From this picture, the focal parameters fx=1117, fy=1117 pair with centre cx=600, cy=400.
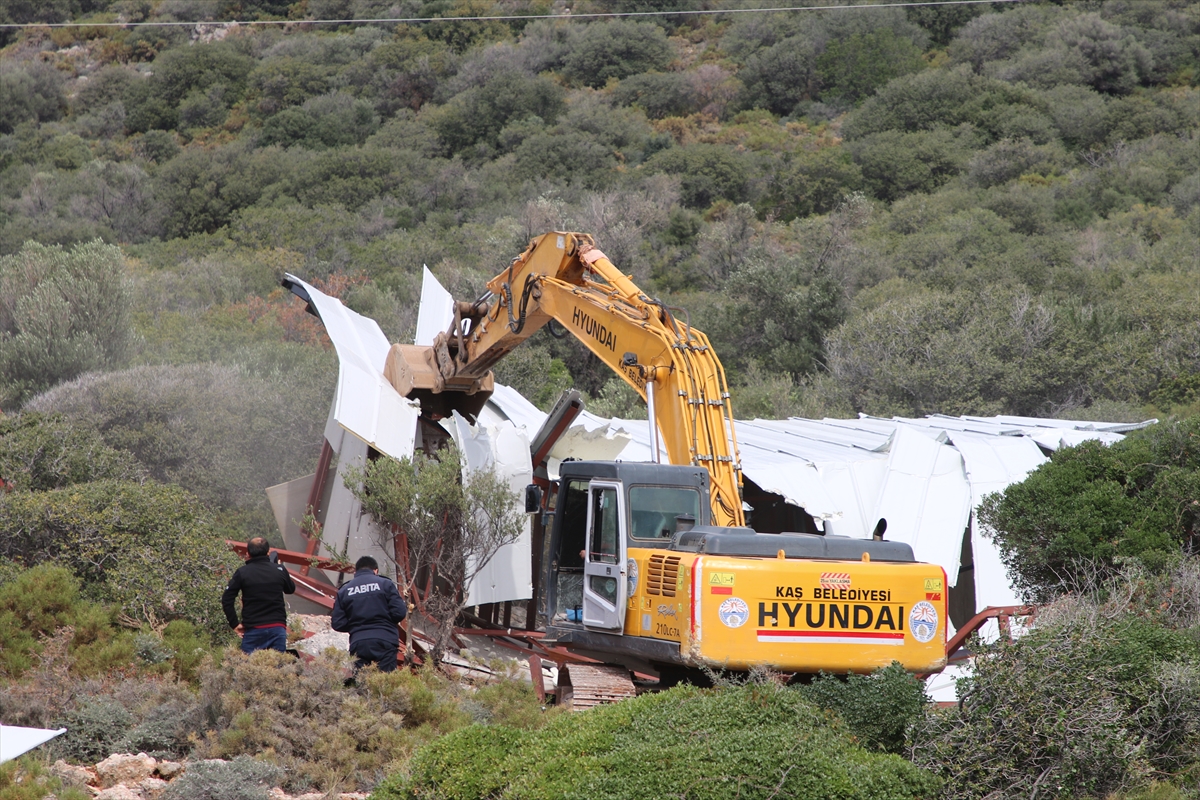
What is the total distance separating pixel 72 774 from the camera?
281 inches

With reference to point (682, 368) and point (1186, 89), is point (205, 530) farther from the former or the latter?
point (1186, 89)

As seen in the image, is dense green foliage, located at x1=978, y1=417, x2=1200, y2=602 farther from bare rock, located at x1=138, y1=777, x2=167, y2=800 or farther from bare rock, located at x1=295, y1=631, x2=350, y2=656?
bare rock, located at x1=138, y1=777, x2=167, y2=800

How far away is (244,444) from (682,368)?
1039 centimetres

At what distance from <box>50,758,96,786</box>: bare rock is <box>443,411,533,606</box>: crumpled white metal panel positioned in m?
6.14

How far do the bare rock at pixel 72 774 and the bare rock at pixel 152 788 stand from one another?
1.07ft

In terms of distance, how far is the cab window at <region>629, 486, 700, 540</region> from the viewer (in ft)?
29.9

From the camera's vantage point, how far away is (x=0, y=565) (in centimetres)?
1062

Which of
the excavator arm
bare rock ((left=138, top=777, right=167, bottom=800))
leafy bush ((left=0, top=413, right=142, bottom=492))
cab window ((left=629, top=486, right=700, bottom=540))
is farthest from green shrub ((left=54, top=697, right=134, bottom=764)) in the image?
leafy bush ((left=0, top=413, right=142, bottom=492))

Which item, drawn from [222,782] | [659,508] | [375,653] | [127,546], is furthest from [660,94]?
[222,782]

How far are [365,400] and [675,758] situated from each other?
740cm

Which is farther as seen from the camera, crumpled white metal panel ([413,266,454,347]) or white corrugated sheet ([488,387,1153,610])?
crumpled white metal panel ([413,266,454,347])

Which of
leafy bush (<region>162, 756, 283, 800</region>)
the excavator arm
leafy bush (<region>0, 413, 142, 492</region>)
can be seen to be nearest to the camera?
leafy bush (<region>162, 756, 283, 800</region>)

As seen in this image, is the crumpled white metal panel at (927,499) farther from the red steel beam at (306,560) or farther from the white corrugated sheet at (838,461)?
the red steel beam at (306,560)

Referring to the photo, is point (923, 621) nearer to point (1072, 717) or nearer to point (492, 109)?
point (1072, 717)
